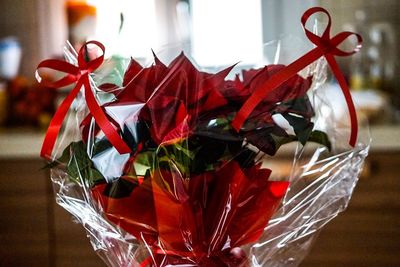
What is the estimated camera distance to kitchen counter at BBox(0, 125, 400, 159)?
5.07 feet

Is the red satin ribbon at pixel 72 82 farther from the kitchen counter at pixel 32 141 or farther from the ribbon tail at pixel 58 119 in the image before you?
the kitchen counter at pixel 32 141

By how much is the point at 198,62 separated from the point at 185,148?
3.83 feet

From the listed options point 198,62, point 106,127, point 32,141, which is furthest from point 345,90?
point 32,141

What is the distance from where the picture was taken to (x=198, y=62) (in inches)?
63.4

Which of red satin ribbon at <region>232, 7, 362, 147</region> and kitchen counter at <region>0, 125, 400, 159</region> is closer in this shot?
red satin ribbon at <region>232, 7, 362, 147</region>

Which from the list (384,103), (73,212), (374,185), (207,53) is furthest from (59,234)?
(73,212)

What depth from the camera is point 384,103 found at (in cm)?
171

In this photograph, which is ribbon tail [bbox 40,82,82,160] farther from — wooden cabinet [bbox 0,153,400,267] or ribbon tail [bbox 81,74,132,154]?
wooden cabinet [bbox 0,153,400,267]

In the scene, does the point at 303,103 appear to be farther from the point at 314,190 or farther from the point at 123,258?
the point at 123,258

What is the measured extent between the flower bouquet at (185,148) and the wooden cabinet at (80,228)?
1.10 metres

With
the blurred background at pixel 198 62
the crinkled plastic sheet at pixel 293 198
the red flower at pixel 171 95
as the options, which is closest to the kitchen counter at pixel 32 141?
the blurred background at pixel 198 62

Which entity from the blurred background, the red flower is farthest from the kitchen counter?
the red flower

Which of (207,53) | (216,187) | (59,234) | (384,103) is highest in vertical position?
(216,187)

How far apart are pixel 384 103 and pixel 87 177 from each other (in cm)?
138
